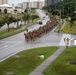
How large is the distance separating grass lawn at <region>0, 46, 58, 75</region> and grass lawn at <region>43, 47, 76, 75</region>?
4.48ft

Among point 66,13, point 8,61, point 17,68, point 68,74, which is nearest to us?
point 68,74

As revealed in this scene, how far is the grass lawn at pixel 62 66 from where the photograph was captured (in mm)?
24734

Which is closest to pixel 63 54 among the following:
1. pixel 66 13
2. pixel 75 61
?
pixel 75 61

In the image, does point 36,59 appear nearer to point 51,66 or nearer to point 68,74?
point 51,66

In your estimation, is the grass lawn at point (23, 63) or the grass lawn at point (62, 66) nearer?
the grass lawn at point (62, 66)

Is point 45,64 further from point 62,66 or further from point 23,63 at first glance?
point 23,63

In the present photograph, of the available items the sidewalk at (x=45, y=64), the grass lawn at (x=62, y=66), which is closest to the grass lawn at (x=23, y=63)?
the sidewalk at (x=45, y=64)

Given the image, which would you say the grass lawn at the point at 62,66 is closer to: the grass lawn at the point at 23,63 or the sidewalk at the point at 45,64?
the sidewalk at the point at 45,64

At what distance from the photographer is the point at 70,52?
35.1 metres

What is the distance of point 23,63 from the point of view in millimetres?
28438

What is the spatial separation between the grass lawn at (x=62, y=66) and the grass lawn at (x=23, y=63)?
1365mm

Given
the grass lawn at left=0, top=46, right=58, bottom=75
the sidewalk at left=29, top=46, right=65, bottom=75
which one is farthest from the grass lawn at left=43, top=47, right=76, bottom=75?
the grass lawn at left=0, top=46, right=58, bottom=75

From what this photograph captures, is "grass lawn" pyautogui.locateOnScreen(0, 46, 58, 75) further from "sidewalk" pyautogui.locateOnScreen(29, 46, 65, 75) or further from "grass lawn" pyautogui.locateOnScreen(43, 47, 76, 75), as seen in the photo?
"grass lawn" pyautogui.locateOnScreen(43, 47, 76, 75)

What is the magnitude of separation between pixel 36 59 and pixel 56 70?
5325 millimetres
